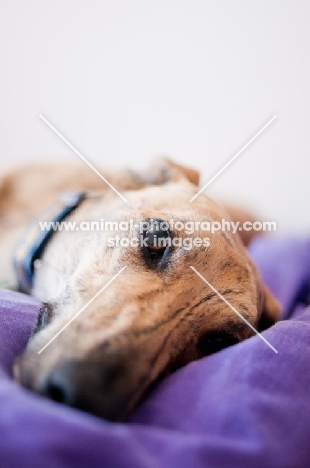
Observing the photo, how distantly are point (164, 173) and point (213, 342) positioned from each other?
821 millimetres

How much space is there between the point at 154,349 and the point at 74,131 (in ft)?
7.36

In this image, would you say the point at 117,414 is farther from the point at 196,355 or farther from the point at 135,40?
the point at 135,40

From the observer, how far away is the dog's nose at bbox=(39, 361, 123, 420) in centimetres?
76

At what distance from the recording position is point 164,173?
175 cm

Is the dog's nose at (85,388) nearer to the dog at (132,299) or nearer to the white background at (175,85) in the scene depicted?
the dog at (132,299)

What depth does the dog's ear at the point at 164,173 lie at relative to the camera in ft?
5.69

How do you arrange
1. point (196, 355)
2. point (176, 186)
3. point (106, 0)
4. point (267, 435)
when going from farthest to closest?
point (106, 0)
point (176, 186)
point (196, 355)
point (267, 435)

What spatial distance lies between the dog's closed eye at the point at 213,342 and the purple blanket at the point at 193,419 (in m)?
0.15

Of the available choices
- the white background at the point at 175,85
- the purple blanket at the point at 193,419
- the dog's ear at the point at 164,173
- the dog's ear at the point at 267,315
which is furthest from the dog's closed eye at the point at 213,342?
the white background at the point at 175,85

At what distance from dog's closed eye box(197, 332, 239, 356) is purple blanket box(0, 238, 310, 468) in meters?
0.15

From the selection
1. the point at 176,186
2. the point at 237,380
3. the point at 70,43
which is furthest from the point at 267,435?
the point at 70,43

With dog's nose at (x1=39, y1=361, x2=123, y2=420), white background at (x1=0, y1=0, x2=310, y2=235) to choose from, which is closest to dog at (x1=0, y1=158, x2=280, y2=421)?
dog's nose at (x1=39, y1=361, x2=123, y2=420)

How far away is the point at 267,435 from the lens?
0.75 m

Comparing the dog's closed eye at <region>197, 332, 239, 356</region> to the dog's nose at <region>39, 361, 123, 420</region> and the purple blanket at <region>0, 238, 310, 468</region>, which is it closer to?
the purple blanket at <region>0, 238, 310, 468</region>
